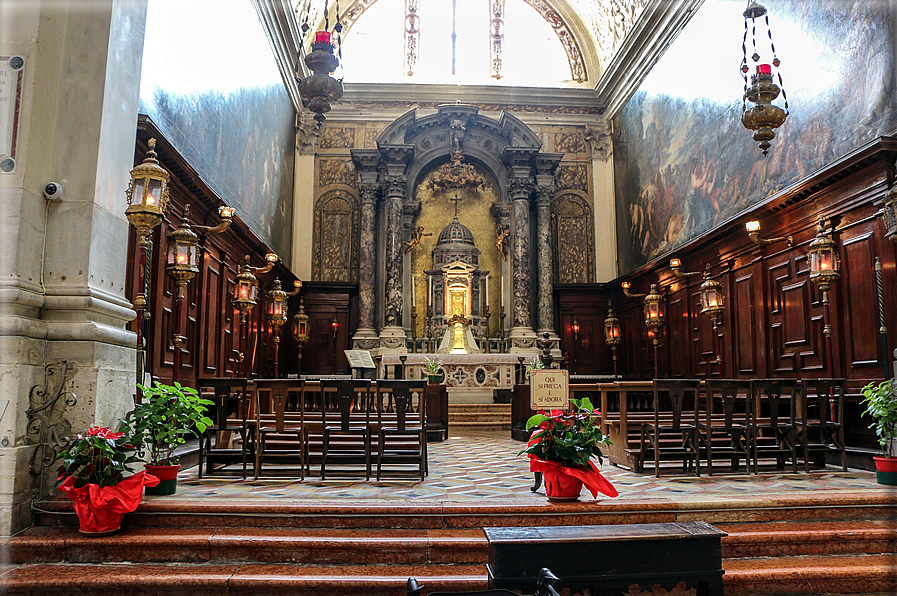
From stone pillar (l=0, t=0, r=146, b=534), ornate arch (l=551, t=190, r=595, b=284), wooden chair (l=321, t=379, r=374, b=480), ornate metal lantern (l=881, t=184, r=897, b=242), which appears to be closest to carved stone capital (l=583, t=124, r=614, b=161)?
ornate arch (l=551, t=190, r=595, b=284)

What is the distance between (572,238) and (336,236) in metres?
6.71

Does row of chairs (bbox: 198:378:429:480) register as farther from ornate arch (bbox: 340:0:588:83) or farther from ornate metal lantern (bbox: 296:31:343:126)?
ornate arch (bbox: 340:0:588:83)

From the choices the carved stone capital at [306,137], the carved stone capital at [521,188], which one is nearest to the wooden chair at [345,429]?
the carved stone capital at [521,188]

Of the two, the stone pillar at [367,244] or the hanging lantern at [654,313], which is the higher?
the stone pillar at [367,244]

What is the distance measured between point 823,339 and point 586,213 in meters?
10.7

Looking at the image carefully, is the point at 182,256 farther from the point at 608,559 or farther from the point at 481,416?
the point at 481,416

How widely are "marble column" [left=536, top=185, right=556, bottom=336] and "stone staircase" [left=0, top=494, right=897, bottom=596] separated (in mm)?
12639

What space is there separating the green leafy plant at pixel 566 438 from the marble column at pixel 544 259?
12.4m

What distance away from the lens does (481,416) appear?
14.3 metres

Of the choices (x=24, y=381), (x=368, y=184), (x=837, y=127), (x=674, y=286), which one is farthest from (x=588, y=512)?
(x=368, y=184)

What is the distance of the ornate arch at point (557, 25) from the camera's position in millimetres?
20328

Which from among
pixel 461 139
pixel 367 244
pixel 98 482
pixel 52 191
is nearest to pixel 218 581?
pixel 98 482

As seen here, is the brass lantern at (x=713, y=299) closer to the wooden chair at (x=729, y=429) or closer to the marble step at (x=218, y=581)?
the wooden chair at (x=729, y=429)

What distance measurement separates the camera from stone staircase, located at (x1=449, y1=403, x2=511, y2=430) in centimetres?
1387
